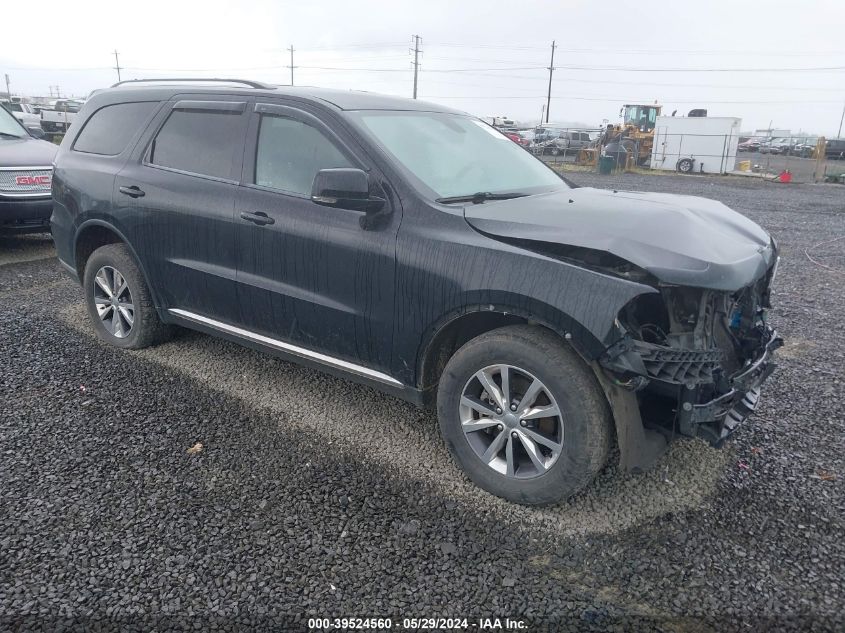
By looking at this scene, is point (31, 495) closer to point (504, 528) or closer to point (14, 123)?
point (504, 528)

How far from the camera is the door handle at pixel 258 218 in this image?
3.60m

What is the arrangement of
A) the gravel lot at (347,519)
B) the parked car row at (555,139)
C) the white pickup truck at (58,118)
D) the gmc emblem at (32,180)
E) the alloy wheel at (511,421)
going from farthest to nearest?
the parked car row at (555,139) < the white pickup truck at (58,118) < the gmc emblem at (32,180) < the alloy wheel at (511,421) < the gravel lot at (347,519)

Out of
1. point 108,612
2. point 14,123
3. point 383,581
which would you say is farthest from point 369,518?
point 14,123

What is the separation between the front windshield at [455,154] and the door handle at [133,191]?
1.68 meters

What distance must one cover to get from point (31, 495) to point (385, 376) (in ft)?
5.82

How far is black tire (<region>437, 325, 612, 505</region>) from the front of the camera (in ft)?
9.03

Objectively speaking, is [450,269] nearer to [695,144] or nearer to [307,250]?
[307,250]

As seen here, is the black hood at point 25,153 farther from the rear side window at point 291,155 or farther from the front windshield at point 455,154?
the front windshield at point 455,154

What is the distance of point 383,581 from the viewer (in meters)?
2.53

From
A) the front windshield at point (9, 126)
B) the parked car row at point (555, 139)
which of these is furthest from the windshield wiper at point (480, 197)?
the parked car row at point (555, 139)

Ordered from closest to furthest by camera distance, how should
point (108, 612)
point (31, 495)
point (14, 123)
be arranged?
point (108, 612) → point (31, 495) → point (14, 123)

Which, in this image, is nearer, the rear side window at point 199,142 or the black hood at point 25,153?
the rear side window at point 199,142

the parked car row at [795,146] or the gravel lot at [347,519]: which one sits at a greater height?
the parked car row at [795,146]

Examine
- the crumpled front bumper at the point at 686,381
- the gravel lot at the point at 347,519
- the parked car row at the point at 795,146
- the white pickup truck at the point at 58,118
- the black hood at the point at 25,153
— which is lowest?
the gravel lot at the point at 347,519
